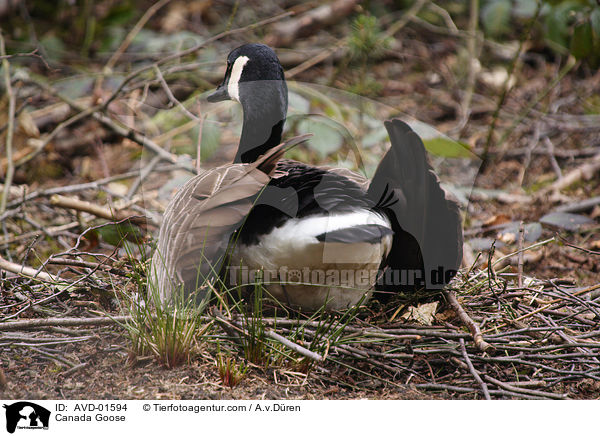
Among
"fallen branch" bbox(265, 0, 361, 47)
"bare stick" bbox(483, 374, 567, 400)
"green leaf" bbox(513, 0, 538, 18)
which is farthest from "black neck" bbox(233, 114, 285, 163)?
"fallen branch" bbox(265, 0, 361, 47)

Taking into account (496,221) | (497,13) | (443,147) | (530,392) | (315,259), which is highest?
(497,13)

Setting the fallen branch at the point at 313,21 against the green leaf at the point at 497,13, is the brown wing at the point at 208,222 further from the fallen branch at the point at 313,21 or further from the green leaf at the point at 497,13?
the fallen branch at the point at 313,21

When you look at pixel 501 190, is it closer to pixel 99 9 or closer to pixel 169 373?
pixel 169 373

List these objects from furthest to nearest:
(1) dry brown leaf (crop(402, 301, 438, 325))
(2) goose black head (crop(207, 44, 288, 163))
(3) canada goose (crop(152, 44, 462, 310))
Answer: (2) goose black head (crop(207, 44, 288, 163)), (1) dry brown leaf (crop(402, 301, 438, 325)), (3) canada goose (crop(152, 44, 462, 310))

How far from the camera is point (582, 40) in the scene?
2906 mm

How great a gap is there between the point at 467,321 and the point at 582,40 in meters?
1.91

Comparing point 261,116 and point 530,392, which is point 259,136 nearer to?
point 261,116

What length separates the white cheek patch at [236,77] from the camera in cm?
210

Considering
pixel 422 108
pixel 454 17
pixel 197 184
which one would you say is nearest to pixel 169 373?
pixel 197 184

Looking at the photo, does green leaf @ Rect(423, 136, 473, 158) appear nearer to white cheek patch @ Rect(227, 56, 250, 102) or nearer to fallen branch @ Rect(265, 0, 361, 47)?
white cheek patch @ Rect(227, 56, 250, 102)
